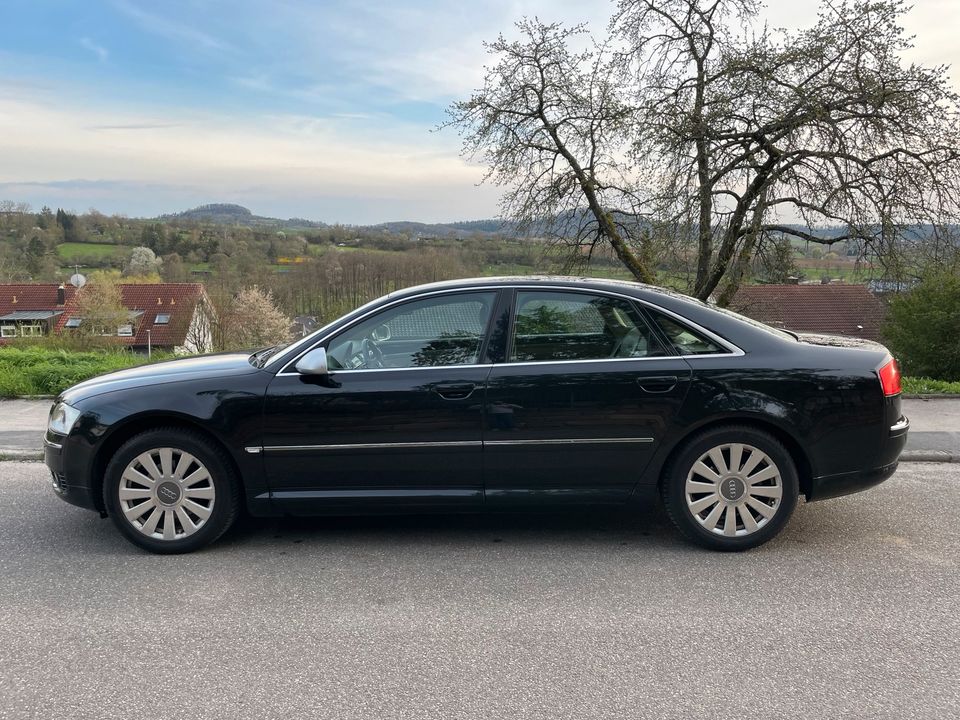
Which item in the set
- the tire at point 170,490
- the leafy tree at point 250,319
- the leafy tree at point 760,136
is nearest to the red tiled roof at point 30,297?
the leafy tree at point 250,319

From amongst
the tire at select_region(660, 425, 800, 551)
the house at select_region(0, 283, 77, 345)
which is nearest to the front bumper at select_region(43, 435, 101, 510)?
the tire at select_region(660, 425, 800, 551)

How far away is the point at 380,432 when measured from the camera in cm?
424

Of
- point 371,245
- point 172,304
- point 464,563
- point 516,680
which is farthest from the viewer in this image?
point 172,304

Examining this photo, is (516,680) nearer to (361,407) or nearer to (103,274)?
(361,407)

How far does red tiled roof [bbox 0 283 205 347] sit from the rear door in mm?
43511

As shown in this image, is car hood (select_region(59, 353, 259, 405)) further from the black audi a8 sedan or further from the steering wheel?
the steering wheel

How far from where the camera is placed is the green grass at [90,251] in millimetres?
57125

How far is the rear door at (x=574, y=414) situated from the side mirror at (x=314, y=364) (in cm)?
94

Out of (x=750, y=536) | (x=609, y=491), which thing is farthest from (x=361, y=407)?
(x=750, y=536)

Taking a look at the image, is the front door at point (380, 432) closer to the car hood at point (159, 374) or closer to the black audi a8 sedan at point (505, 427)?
the black audi a8 sedan at point (505, 427)

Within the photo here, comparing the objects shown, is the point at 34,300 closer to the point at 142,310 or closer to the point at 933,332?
the point at 142,310

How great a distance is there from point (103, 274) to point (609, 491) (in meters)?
55.5

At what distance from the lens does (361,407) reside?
4246 millimetres

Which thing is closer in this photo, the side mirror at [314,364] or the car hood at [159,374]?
the side mirror at [314,364]
